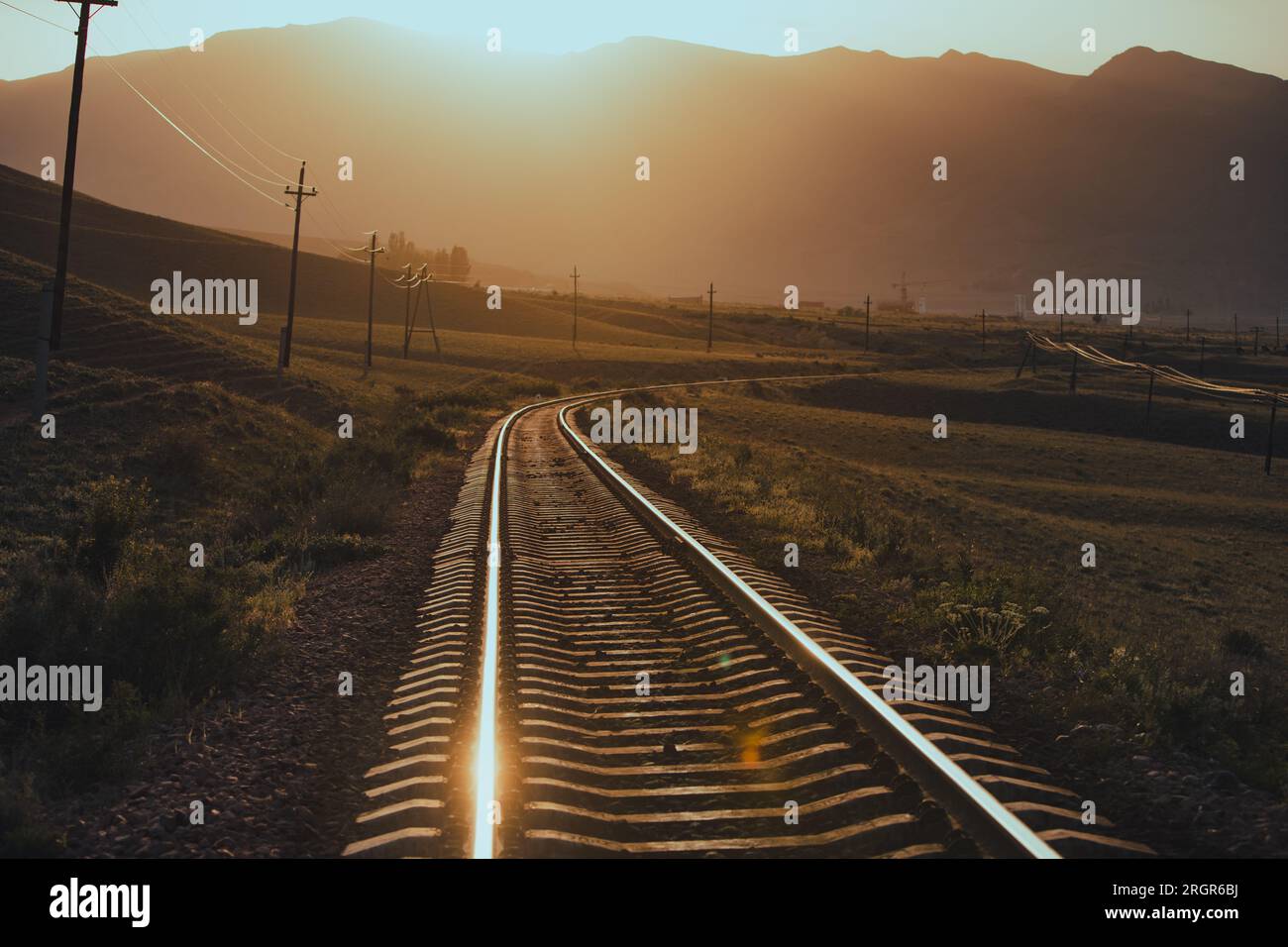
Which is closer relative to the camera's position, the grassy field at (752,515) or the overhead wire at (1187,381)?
the grassy field at (752,515)

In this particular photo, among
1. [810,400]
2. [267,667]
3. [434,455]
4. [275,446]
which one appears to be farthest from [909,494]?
[810,400]

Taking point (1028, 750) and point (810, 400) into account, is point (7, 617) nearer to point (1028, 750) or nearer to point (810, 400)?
point (1028, 750)

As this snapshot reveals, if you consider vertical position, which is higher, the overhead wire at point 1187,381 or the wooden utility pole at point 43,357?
the overhead wire at point 1187,381

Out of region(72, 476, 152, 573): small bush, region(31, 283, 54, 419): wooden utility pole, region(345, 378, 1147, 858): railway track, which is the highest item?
region(31, 283, 54, 419): wooden utility pole

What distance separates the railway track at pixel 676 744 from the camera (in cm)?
486

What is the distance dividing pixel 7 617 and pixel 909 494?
24.1 meters

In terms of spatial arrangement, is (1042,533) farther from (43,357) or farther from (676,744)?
(43,357)

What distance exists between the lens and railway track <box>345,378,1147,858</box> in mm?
4859

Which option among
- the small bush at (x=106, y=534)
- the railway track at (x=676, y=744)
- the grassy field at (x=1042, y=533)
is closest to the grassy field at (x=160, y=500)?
the small bush at (x=106, y=534)

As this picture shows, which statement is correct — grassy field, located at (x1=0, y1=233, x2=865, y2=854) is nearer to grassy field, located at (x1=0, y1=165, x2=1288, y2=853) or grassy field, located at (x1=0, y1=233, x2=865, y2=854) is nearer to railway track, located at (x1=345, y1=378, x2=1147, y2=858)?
grassy field, located at (x1=0, y1=165, x2=1288, y2=853)

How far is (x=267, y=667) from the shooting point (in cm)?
809

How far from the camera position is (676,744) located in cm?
618

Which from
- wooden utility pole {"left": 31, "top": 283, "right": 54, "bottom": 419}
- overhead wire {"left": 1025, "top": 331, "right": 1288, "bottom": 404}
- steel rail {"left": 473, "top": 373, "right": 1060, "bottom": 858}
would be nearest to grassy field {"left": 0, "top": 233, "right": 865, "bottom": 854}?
wooden utility pole {"left": 31, "top": 283, "right": 54, "bottom": 419}

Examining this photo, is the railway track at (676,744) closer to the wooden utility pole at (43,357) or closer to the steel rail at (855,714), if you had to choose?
the steel rail at (855,714)
